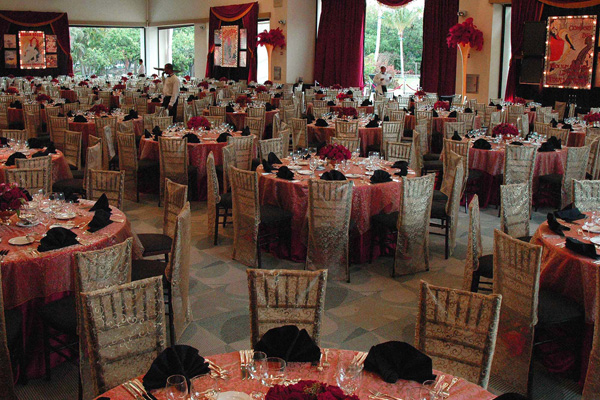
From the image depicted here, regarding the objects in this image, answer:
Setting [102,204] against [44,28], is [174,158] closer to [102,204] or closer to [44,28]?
[102,204]

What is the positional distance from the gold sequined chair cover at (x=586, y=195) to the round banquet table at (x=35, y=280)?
3762 mm

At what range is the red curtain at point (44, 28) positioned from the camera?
78.1ft

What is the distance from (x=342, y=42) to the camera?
20094mm

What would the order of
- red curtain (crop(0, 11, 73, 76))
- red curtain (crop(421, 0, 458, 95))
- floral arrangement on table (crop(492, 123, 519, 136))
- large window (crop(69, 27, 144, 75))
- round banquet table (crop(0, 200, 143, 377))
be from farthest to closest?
1. large window (crop(69, 27, 144, 75))
2. red curtain (crop(0, 11, 73, 76))
3. red curtain (crop(421, 0, 458, 95))
4. floral arrangement on table (crop(492, 123, 519, 136))
5. round banquet table (crop(0, 200, 143, 377))

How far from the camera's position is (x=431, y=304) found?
270 centimetres

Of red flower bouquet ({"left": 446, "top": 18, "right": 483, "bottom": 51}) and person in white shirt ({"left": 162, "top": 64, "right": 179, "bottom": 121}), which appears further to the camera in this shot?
red flower bouquet ({"left": 446, "top": 18, "right": 483, "bottom": 51})

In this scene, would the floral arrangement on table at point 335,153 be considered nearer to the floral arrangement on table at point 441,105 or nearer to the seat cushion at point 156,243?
the seat cushion at point 156,243

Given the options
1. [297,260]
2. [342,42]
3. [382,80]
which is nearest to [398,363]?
[297,260]

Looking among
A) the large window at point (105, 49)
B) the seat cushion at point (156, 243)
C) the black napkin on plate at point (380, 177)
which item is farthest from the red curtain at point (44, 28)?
the black napkin on plate at point (380, 177)

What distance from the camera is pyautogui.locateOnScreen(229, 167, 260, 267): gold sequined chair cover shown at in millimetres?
5402

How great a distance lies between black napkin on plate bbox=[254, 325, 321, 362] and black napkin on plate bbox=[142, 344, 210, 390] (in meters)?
0.25

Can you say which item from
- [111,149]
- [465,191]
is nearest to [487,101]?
[465,191]

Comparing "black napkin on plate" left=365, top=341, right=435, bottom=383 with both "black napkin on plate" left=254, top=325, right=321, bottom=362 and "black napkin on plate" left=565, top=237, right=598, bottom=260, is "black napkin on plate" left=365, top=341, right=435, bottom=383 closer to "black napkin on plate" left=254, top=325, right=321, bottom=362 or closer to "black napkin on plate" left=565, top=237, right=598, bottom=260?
"black napkin on plate" left=254, top=325, right=321, bottom=362

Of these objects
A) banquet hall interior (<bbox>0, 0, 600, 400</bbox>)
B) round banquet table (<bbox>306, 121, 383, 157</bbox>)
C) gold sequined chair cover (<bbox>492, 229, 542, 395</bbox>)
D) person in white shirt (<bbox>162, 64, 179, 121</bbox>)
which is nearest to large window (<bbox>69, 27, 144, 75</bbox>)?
banquet hall interior (<bbox>0, 0, 600, 400</bbox>)
